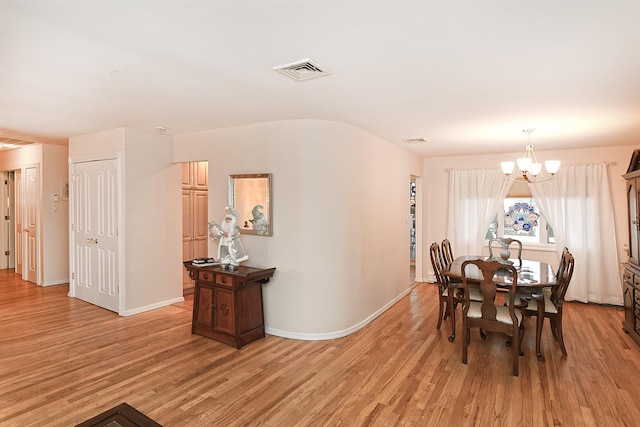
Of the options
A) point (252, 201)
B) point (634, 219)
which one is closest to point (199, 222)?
point (252, 201)

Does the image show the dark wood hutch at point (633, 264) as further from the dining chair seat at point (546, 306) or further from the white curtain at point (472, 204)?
the white curtain at point (472, 204)

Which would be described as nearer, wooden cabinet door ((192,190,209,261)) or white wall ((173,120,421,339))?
white wall ((173,120,421,339))

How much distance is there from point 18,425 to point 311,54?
9.94ft

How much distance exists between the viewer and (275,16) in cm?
177

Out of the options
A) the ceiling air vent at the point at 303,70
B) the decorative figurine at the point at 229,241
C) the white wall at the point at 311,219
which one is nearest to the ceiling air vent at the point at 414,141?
the white wall at the point at 311,219

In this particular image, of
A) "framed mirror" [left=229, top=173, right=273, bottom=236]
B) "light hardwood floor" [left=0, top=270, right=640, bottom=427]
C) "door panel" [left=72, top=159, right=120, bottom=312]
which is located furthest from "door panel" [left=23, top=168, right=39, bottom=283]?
"framed mirror" [left=229, top=173, right=273, bottom=236]

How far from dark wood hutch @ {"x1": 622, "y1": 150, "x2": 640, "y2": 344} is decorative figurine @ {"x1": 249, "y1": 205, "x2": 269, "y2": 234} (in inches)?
156

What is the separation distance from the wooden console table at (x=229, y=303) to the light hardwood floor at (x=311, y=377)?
0.47ft

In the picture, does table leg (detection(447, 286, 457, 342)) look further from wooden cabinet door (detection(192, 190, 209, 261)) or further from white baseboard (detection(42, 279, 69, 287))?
white baseboard (detection(42, 279, 69, 287))

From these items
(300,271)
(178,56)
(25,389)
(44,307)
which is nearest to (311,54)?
(178,56)

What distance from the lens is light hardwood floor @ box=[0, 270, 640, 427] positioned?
254 cm

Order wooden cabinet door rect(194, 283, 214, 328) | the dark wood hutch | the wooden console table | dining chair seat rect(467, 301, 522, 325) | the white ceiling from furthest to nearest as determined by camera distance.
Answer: wooden cabinet door rect(194, 283, 214, 328) → the dark wood hutch → the wooden console table → dining chair seat rect(467, 301, 522, 325) → the white ceiling

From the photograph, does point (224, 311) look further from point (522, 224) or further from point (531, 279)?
point (522, 224)

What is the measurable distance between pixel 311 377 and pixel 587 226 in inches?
193
